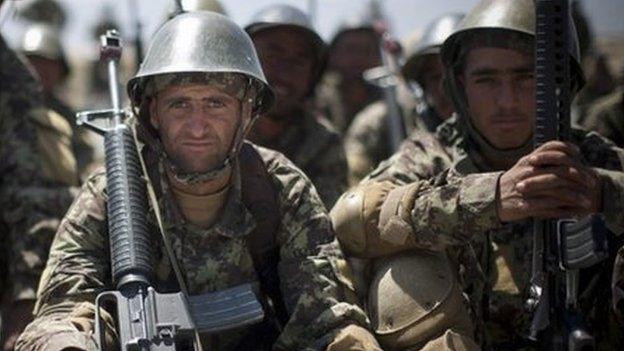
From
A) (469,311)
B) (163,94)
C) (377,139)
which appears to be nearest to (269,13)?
(377,139)

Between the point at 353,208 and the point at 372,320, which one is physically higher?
the point at 353,208

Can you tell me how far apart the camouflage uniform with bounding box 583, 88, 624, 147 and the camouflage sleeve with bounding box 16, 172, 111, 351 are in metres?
4.15

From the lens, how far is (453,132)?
545cm

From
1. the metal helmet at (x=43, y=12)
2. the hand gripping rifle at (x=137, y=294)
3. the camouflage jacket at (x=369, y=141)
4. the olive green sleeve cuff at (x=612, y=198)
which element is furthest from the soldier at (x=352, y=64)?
the metal helmet at (x=43, y=12)

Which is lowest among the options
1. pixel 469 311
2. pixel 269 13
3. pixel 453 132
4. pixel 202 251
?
pixel 469 311

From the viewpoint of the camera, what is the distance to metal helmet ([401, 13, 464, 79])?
8.08 meters

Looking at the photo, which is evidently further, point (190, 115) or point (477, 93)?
point (477, 93)

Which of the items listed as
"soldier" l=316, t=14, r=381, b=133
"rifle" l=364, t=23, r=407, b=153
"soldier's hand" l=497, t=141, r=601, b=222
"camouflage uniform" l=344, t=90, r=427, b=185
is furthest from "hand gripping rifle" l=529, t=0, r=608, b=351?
"soldier" l=316, t=14, r=381, b=133

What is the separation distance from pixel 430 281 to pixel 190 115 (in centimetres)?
117

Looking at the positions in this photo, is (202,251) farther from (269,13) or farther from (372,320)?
(269,13)

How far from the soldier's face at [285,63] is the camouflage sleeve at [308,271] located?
2518 mm

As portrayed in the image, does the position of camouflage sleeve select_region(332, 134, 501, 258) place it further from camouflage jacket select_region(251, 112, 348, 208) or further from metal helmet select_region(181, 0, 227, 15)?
camouflage jacket select_region(251, 112, 348, 208)

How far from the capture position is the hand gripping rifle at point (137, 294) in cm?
417

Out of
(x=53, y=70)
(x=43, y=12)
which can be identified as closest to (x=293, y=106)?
(x=53, y=70)
